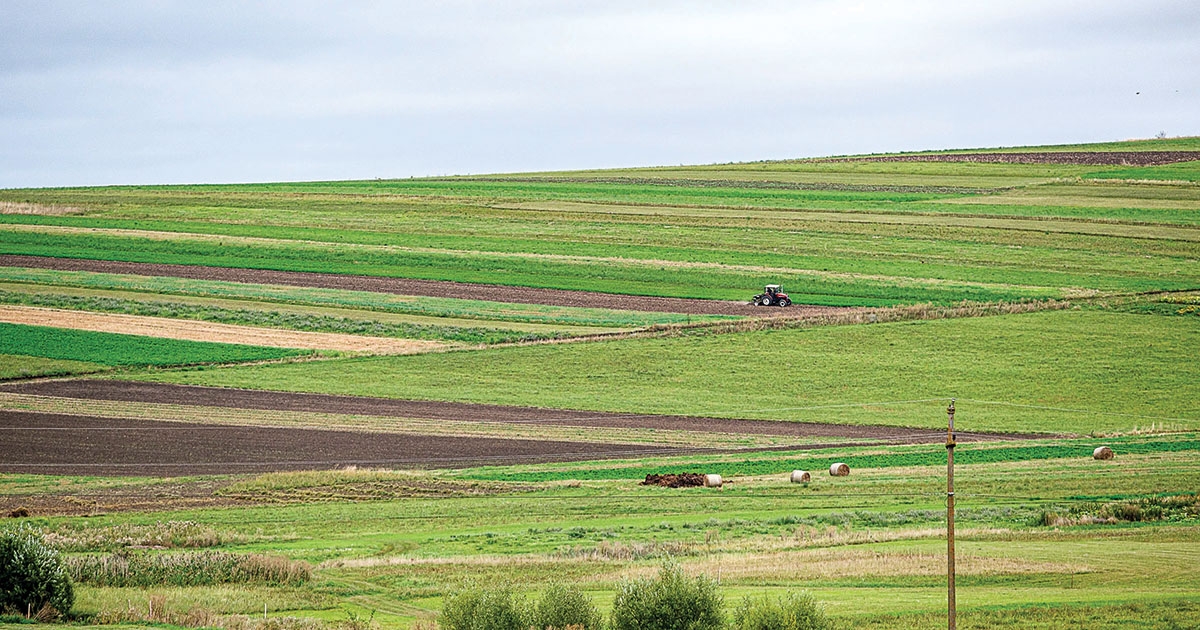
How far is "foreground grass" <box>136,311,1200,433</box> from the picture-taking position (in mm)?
63906

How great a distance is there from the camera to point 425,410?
2505 inches

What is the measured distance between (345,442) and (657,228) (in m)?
53.3

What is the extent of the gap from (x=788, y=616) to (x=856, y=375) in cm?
4477

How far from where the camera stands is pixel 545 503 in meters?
47.0

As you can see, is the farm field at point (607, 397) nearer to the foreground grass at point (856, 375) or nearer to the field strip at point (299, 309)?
the foreground grass at point (856, 375)

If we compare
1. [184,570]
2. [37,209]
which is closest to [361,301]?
[37,209]

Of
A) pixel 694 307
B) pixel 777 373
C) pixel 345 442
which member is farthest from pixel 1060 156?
pixel 345 442

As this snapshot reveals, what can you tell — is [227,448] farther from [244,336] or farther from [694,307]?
[694,307]

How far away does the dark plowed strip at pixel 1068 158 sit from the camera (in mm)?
130500

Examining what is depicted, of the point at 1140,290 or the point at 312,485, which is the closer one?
the point at 312,485

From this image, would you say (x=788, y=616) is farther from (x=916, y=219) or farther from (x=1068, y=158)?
(x=1068, y=158)

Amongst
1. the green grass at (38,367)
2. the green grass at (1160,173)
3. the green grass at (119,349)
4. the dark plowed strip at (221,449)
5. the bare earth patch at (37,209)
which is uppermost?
the green grass at (1160,173)

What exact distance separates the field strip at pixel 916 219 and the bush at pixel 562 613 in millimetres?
77536

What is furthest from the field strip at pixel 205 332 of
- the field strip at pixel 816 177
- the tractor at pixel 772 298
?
the field strip at pixel 816 177
